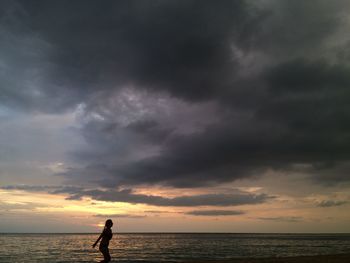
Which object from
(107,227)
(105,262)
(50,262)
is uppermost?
(107,227)

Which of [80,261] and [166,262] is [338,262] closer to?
[166,262]

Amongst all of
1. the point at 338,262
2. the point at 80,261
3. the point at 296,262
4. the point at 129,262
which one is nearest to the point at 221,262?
the point at 296,262

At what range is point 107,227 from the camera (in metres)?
18.9

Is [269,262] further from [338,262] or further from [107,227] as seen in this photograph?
[107,227]

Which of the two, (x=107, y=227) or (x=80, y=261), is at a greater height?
(x=107, y=227)

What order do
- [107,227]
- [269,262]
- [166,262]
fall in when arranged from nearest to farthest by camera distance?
[107,227]
[269,262]
[166,262]

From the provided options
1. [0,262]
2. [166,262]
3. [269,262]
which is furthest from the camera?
[0,262]

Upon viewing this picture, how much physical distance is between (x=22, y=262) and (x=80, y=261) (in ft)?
29.0

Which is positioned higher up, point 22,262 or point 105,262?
point 105,262

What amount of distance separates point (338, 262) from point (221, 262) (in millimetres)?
9838

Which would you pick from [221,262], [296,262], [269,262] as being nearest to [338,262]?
[296,262]

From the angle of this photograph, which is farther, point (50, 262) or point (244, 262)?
point (50, 262)

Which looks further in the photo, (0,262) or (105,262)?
(0,262)

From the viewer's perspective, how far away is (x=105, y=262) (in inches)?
758
